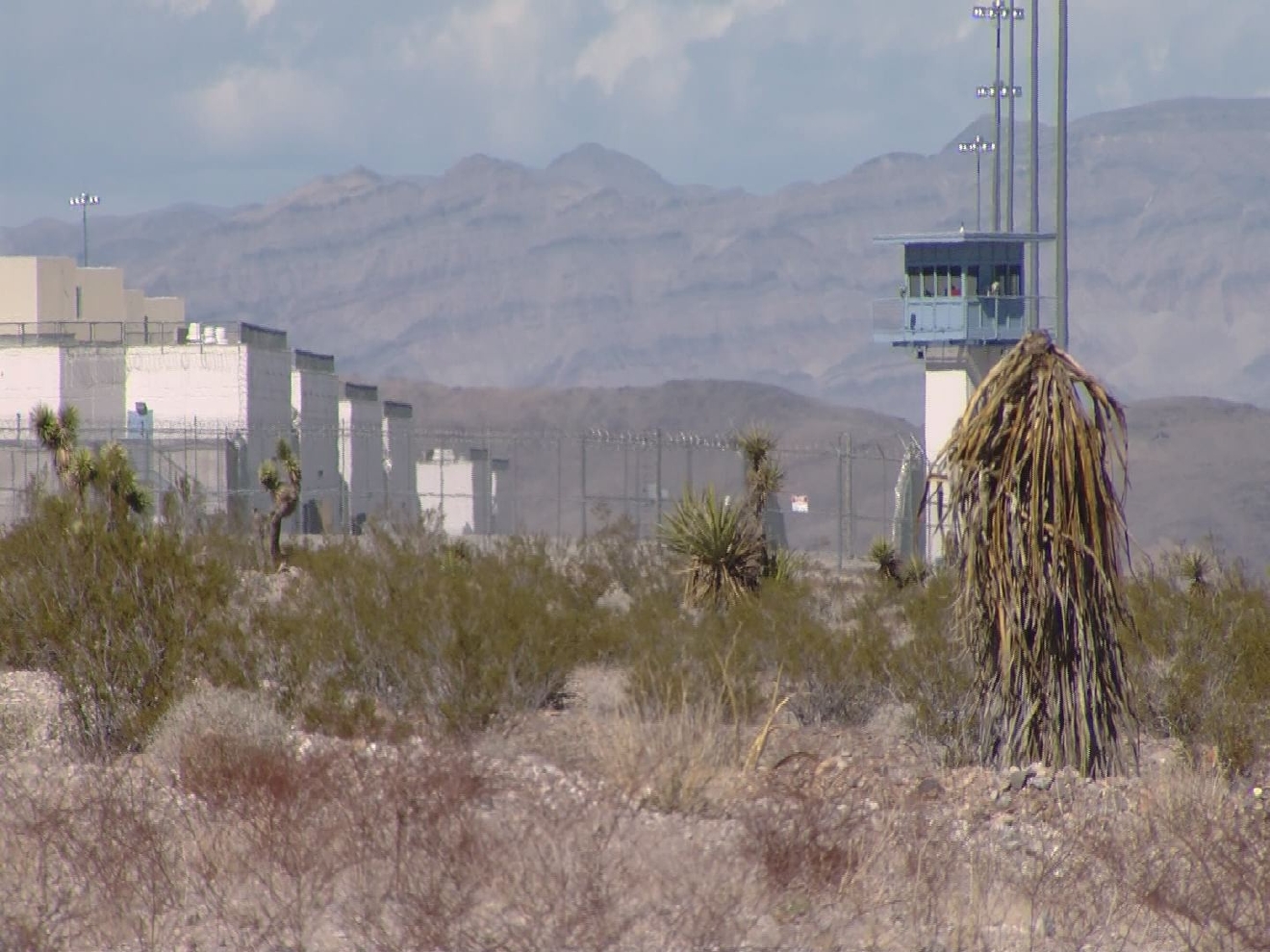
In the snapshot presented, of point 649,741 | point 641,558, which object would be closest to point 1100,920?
point 649,741

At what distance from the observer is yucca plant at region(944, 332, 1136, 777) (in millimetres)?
12891

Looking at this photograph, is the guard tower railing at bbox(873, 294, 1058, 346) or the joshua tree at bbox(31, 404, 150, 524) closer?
the joshua tree at bbox(31, 404, 150, 524)

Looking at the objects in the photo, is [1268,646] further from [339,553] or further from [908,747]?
[339,553]

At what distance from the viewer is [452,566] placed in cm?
1909

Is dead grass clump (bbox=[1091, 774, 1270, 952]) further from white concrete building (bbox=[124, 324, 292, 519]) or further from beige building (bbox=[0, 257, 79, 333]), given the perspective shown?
beige building (bbox=[0, 257, 79, 333])

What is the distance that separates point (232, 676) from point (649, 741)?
433 cm

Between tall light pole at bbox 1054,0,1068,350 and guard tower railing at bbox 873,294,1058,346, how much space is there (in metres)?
10.0

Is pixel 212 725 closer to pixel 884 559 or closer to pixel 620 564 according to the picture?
pixel 620 564

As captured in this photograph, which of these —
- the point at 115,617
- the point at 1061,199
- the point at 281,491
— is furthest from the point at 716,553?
the point at 1061,199

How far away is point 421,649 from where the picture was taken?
15.8 meters

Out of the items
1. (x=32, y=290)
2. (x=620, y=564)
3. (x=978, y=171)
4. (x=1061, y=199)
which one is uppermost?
(x=978, y=171)

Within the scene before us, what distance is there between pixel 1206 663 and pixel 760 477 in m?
9.43

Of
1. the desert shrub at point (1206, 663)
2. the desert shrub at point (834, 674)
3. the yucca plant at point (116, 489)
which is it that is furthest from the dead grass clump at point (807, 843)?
the yucca plant at point (116, 489)

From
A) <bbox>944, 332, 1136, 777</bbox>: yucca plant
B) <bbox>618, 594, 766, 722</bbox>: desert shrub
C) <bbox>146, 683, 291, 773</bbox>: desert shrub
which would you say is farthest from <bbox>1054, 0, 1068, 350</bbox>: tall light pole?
<bbox>146, 683, 291, 773</bbox>: desert shrub
